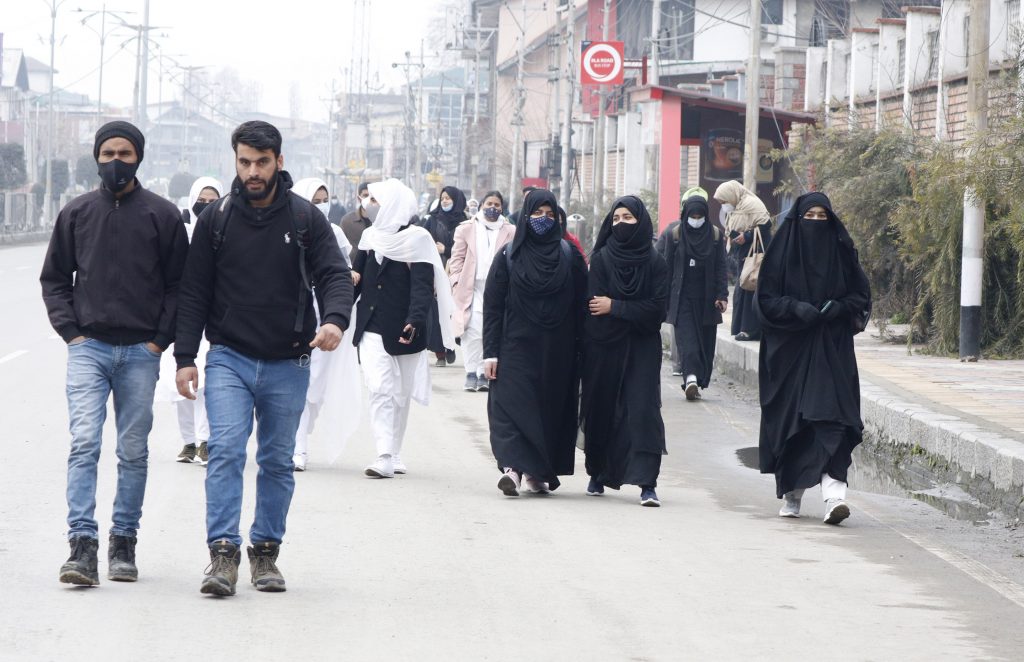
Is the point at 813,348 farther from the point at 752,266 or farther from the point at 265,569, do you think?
the point at 752,266

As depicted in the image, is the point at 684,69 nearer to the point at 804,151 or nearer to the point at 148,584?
the point at 804,151

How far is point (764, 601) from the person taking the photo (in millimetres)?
6480

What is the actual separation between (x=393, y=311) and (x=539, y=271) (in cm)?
121

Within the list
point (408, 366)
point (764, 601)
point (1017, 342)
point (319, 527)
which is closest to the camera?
point (764, 601)

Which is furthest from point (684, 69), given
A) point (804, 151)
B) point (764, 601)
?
point (764, 601)

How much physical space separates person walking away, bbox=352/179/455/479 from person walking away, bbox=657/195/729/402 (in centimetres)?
504

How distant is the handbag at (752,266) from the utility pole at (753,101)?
6716mm

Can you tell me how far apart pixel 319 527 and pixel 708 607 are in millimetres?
2280

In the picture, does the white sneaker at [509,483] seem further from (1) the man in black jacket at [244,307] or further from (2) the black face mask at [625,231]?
(1) the man in black jacket at [244,307]

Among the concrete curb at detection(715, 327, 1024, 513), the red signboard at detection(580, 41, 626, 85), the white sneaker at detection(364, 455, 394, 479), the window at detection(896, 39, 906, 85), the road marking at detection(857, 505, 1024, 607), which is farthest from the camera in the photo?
the red signboard at detection(580, 41, 626, 85)

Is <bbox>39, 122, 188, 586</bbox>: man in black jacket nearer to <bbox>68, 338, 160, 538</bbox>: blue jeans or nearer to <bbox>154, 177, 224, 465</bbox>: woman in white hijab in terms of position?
<bbox>68, 338, 160, 538</bbox>: blue jeans

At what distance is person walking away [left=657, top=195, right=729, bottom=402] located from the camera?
47.9 feet

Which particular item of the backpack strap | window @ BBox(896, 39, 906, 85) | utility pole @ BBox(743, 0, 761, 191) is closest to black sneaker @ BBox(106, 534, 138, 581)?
the backpack strap

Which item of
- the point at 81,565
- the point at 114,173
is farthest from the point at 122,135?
the point at 81,565
